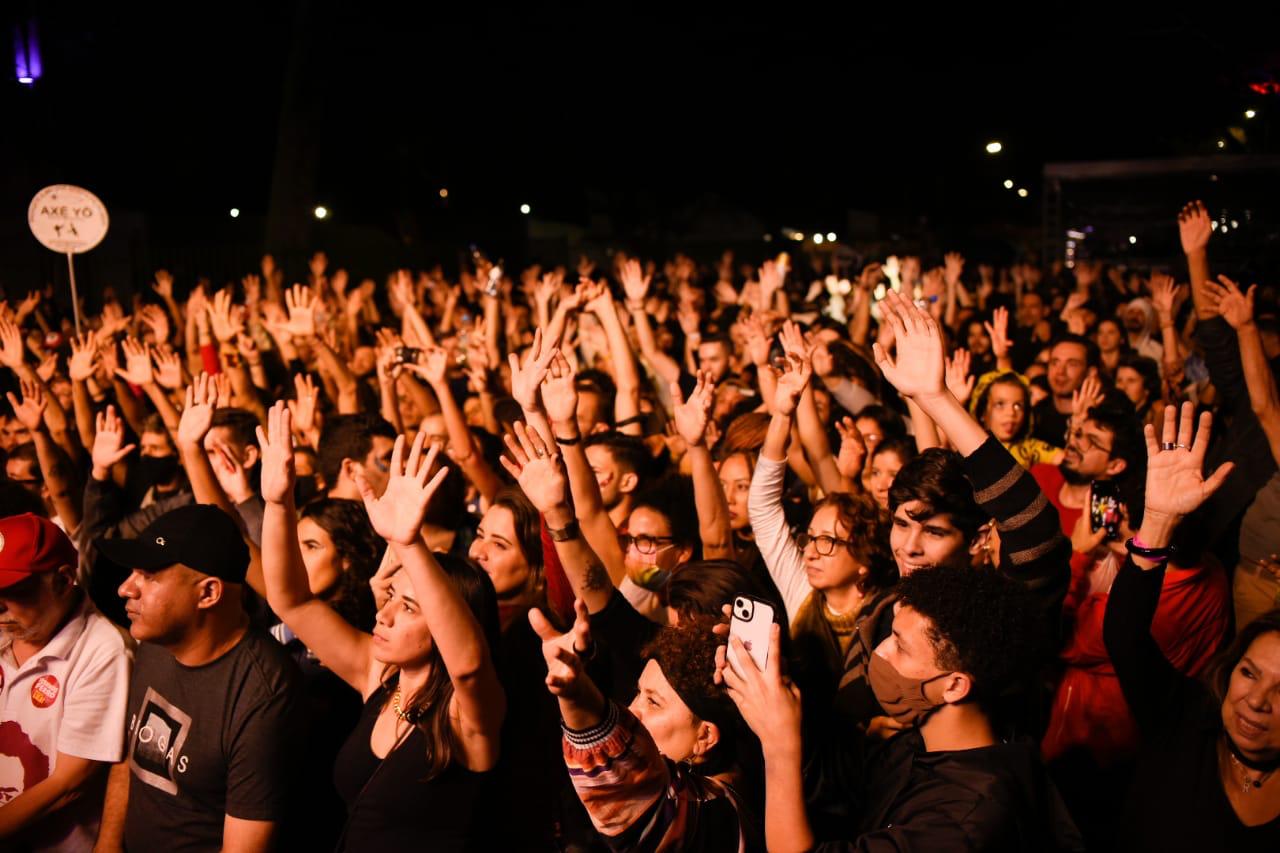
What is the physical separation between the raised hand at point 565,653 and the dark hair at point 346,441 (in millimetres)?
3285

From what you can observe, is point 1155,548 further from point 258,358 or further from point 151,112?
point 151,112

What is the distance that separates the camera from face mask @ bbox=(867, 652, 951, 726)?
8.66 ft

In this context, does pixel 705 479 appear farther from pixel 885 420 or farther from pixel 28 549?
pixel 28 549

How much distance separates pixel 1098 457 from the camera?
4.50 metres

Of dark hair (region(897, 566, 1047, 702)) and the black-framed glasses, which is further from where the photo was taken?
the black-framed glasses

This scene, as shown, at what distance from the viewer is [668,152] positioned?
38.8 meters

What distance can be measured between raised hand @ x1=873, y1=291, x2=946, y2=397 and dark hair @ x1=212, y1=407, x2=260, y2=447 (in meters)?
3.61

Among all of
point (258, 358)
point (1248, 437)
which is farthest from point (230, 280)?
point (1248, 437)

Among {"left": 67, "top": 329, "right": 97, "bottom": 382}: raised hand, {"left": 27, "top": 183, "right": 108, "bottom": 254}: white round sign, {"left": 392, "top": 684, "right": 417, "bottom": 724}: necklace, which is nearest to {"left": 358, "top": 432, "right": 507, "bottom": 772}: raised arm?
{"left": 392, "top": 684, "right": 417, "bottom": 724}: necklace

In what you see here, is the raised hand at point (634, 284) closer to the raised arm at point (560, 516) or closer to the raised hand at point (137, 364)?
the raised hand at point (137, 364)

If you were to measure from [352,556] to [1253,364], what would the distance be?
408 cm

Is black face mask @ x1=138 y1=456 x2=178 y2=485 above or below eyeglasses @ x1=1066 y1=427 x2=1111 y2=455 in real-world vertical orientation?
below

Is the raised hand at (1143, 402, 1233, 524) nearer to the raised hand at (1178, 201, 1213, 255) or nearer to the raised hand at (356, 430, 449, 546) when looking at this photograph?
the raised hand at (356, 430, 449, 546)

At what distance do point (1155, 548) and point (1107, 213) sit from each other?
16275 mm
